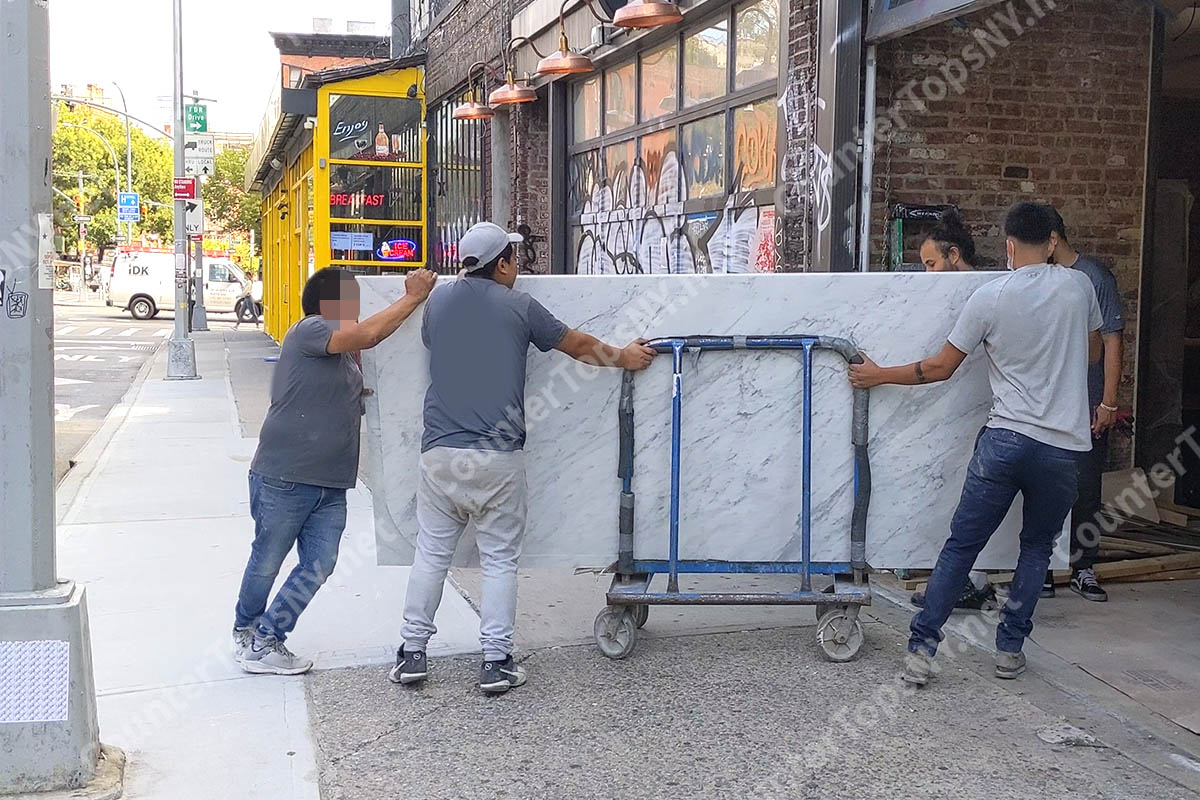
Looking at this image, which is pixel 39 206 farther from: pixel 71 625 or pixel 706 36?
pixel 706 36

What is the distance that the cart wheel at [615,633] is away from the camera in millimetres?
5168

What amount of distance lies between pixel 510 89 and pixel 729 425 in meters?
7.44

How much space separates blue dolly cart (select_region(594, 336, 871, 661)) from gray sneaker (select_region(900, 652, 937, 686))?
277 millimetres

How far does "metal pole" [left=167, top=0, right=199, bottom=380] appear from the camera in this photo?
17.9 metres

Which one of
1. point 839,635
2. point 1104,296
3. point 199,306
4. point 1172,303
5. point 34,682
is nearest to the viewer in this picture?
point 34,682

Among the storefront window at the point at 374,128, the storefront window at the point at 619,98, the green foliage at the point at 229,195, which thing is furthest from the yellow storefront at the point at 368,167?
the green foliage at the point at 229,195

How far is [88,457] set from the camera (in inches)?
432

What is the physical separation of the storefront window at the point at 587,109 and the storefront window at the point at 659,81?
118 cm

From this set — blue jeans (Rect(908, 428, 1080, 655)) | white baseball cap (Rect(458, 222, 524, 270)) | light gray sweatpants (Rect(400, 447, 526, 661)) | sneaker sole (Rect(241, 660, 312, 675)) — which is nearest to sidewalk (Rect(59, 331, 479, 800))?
sneaker sole (Rect(241, 660, 312, 675))

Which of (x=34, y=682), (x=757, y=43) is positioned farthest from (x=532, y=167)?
(x=34, y=682)

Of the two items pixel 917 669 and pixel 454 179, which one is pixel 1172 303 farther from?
pixel 454 179

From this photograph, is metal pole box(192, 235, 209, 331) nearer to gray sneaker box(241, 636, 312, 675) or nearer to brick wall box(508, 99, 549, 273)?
brick wall box(508, 99, 549, 273)

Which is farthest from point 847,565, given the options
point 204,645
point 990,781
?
point 204,645

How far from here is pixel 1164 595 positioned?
6227mm
